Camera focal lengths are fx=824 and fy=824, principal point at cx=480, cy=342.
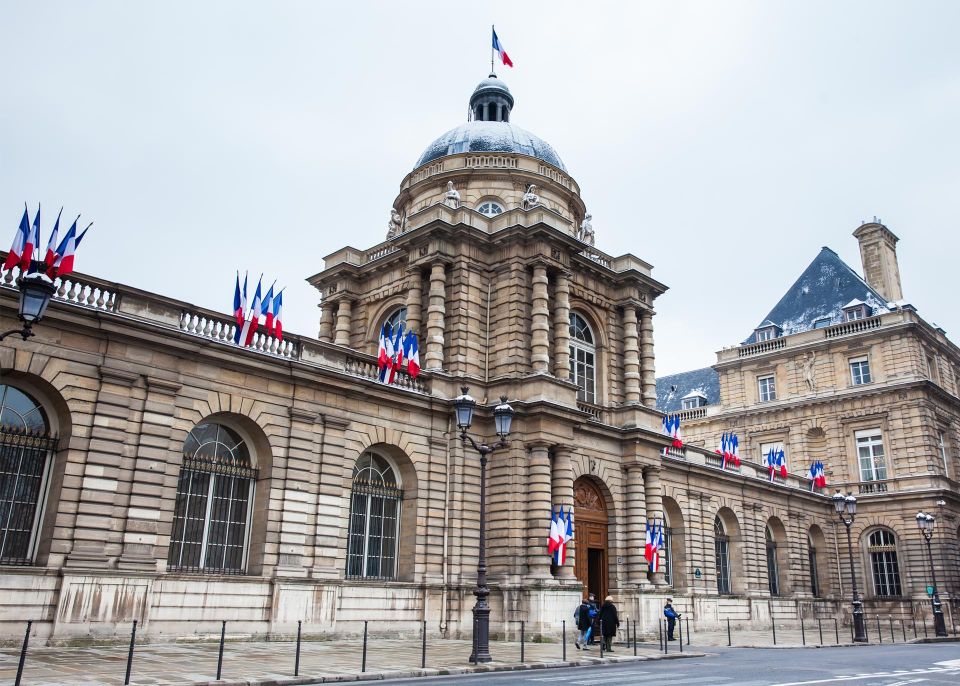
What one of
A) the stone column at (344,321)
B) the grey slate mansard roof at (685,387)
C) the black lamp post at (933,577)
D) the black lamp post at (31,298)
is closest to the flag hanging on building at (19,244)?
the black lamp post at (31,298)

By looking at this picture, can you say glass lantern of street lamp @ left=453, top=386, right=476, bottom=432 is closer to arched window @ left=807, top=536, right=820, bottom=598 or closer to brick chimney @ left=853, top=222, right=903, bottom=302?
arched window @ left=807, top=536, right=820, bottom=598

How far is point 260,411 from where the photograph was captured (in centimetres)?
2252

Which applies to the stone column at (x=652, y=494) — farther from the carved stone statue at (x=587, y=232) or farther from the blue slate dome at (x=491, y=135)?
the blue slate dome at (x=491, y=135)

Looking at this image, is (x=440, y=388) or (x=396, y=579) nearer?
(x=396, y=579)

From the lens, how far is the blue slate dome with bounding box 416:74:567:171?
35.9 meters

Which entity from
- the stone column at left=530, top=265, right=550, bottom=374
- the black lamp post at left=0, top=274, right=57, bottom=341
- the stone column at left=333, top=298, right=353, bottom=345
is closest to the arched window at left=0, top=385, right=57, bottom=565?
the black lamp post at left=0, top=274, right=57, bottom=341

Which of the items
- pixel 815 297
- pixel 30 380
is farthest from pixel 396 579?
pixel 815 297

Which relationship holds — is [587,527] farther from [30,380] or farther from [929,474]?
[929,474]

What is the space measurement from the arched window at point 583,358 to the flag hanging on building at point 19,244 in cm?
1905

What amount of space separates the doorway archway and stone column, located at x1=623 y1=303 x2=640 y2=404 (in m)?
3.96

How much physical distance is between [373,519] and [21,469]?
10.0 metres

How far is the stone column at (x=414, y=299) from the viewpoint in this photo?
97.5 ft

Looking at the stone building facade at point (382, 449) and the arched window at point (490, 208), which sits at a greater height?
the arched window at point (490, 208)

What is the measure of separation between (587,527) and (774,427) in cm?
2506
